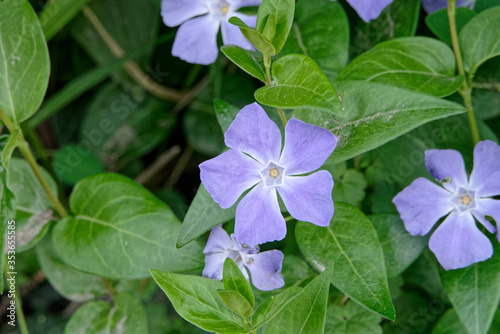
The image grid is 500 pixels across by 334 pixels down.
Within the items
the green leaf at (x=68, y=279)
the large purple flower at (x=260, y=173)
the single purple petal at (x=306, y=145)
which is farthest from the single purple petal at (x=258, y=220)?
the green leaf at (x=68, y=279)

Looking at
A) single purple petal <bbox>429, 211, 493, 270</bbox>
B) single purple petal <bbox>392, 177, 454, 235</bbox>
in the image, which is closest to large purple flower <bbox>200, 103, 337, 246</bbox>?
single purple petal <bbox>392, 177, 454, 235</bbox>

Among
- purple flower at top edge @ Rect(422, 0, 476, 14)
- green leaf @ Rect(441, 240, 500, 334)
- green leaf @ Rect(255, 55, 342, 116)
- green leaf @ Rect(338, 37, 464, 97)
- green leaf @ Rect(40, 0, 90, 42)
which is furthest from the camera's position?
green leaf @ Rect(40, 0, 90, 42)

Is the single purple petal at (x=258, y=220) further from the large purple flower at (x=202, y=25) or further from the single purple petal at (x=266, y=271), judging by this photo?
the large purple flower at (x=202, y=25)

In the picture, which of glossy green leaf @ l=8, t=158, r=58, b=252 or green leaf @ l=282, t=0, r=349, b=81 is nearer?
green leaf @ l=282, t=0, r=349, b=81

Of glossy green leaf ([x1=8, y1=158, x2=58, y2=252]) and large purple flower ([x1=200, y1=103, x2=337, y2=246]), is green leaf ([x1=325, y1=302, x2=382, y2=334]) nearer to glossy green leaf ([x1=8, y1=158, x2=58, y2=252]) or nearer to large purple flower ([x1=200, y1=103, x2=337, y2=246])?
large purple flower ([x1=200, y1=103, x2=337, y2=246])

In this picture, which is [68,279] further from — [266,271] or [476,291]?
[476,291]
